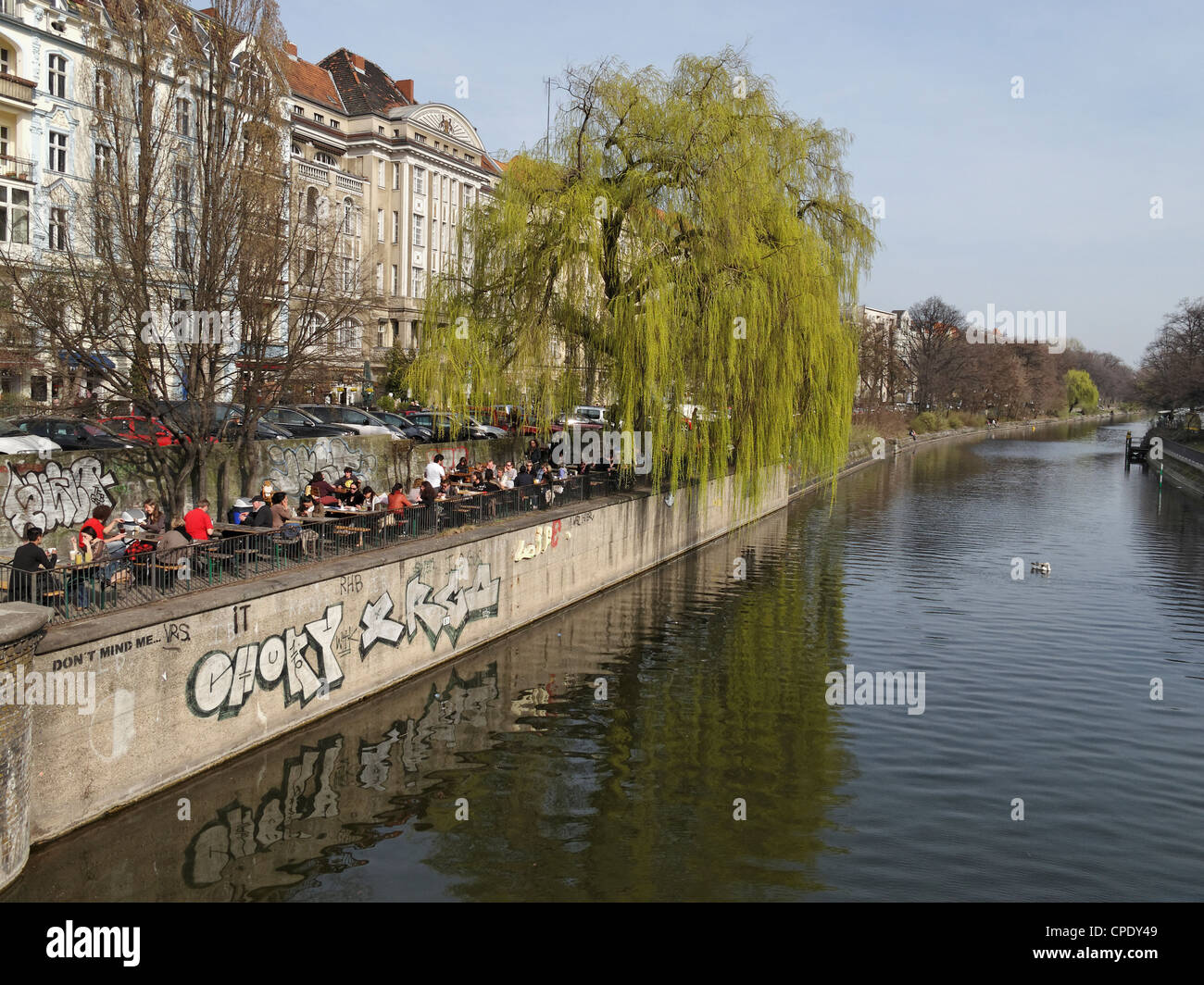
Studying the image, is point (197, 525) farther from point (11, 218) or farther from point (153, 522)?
point (11, 218)

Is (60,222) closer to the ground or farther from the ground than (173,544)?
farther from the ground

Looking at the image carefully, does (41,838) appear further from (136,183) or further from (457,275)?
(457,275)

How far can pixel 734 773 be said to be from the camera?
15734mm

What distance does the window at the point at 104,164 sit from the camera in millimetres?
19578

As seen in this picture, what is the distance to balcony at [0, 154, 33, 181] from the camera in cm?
3588

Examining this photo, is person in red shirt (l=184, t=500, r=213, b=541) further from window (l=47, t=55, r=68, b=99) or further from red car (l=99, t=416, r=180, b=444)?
window (l=47, t=55, r=68, b=99)

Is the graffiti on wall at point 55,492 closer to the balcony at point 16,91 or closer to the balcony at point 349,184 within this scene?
A: the balcony at point 16,91

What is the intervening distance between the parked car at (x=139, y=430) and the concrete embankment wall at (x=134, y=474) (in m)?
0.45

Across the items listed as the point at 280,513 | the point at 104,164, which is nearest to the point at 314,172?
the point at 104,164

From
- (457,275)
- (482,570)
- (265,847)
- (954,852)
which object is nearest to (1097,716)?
(954,852)

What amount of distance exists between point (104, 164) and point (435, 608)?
34.8ft

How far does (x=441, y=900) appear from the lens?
1172 centimetres

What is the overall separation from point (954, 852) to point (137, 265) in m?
17.0

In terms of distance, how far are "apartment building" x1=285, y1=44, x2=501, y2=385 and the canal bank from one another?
119ft
